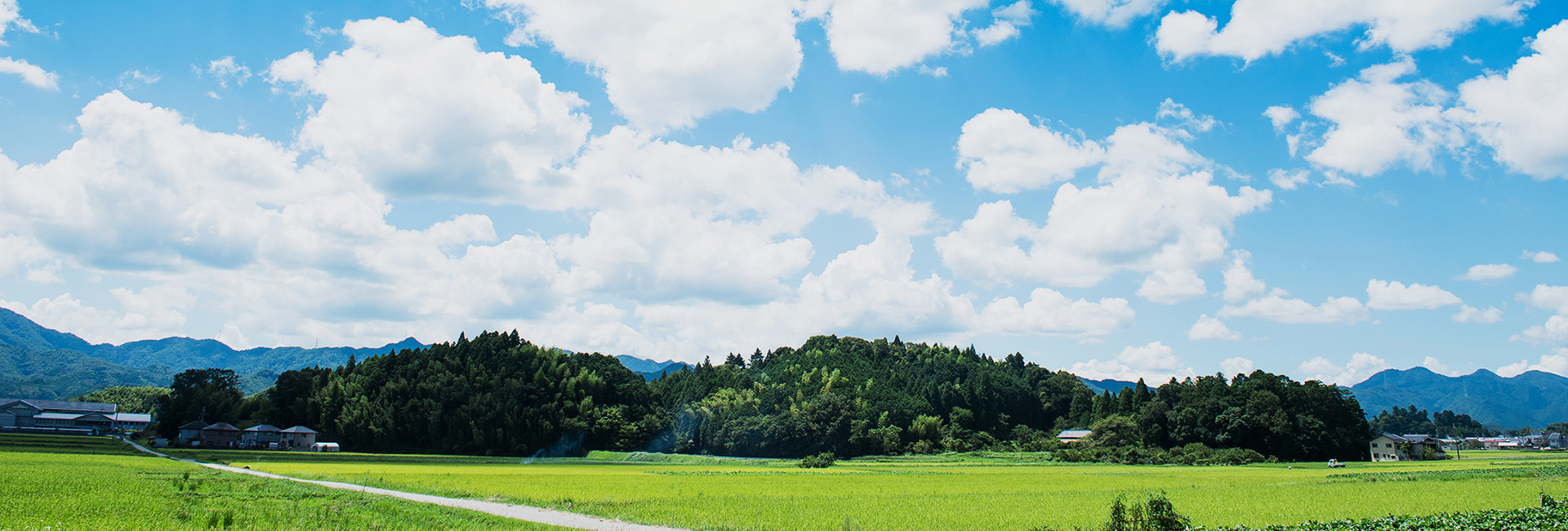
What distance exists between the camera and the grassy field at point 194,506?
55.4 ft

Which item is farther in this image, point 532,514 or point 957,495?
point 957,495

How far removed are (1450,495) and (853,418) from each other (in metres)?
64.8

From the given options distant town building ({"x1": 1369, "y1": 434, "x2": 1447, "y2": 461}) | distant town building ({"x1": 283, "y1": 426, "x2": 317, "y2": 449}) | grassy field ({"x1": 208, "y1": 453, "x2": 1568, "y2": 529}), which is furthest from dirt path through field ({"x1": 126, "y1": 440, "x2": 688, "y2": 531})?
distant town building ({"x1": 1369, "y1": 434, "x2": 1447, "y2": 461})

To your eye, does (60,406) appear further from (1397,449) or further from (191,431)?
(1397,449)

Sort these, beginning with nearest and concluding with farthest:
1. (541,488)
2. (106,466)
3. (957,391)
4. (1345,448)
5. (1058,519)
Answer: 1. (1058,519)
2. (541,488)
3. (106,466)
4. (1345,448)
5. (957,391)

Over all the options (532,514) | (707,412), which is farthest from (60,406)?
(532,514)

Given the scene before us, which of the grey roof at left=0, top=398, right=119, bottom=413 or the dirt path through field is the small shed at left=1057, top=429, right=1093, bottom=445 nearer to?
the dirt path through field

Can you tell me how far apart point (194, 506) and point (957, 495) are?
26289 mm

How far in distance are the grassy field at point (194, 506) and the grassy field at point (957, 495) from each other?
4753 millimetres

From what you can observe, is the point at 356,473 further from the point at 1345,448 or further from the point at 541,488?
the point at 1345,448

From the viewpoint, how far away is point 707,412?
333ft

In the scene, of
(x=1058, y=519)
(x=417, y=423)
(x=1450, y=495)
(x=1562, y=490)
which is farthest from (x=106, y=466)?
(x=1562, y=490)

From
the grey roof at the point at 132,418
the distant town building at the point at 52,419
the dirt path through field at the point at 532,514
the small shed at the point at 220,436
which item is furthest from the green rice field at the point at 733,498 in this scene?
the grey roof at the point at 132,418

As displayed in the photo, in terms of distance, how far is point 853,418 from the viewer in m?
92.6
